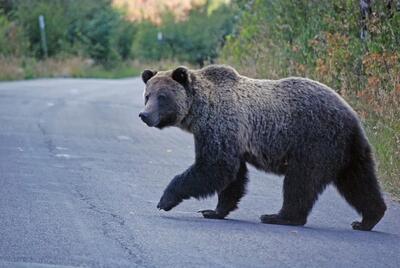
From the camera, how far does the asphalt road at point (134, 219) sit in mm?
6969

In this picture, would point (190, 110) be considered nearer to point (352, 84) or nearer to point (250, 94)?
point (250, 94)

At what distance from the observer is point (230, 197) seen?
9516 mm

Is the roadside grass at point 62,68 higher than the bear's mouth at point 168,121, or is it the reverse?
the bear's mouth at point 168,121

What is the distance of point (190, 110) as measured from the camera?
31.3 feet

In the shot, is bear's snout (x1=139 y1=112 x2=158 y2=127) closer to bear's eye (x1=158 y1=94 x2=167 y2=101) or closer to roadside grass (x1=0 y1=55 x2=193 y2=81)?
bear's eye (x1=158 y1=94 x2=167 y2=101)

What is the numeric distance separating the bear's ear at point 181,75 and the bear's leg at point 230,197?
3.20ft

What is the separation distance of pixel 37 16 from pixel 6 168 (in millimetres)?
37603

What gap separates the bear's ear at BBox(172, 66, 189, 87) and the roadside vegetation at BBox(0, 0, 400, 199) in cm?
297

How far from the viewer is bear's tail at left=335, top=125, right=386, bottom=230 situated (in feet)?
30.0

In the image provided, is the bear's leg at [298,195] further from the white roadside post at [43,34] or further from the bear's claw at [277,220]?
the white roadside post at [43,34]

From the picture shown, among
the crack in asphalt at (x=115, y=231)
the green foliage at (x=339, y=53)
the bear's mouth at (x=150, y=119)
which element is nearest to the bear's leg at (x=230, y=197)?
the bear's mouth at (x=150, y=119)

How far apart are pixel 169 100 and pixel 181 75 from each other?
0.28 m

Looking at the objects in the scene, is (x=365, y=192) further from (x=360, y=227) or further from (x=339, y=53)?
(x=339, y=53)

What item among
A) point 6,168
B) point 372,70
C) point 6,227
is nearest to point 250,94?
point 6,227
